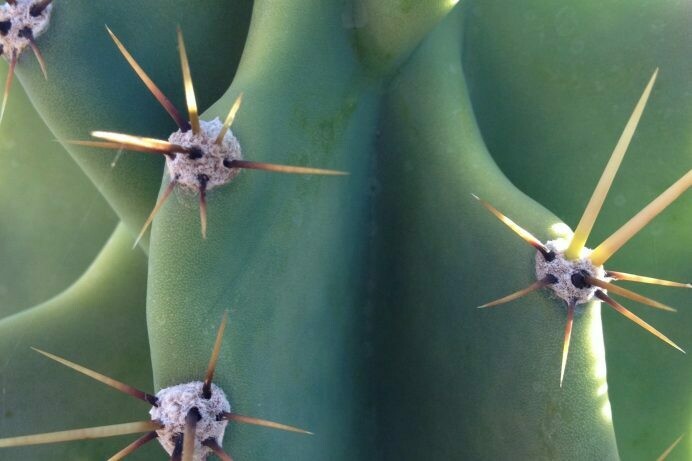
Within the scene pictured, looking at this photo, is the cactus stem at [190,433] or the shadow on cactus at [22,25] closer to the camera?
the cactus stem at [190,433]

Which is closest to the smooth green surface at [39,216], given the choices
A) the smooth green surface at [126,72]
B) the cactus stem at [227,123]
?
the smooth green surface at [126,72]

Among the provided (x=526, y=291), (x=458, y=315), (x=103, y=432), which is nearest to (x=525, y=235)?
(x=526, y=291)

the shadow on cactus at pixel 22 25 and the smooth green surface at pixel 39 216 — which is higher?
the smooth green surface at pixel 39 216

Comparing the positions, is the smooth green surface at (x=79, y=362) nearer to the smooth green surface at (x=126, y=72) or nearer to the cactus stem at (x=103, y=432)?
the smooth green surface at (x=126, y=72)

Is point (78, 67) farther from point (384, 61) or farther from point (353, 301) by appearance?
point (353, 301)

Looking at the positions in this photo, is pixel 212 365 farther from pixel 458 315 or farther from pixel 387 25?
pixel 387 25

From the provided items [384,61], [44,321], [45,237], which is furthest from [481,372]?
[45,237]

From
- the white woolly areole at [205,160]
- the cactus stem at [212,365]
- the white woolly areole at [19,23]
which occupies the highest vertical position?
the white woolly areole at [19,23]

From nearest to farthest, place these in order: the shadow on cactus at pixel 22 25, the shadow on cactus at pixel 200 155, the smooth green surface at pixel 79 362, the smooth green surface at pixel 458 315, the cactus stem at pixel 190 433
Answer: the cactus stem at pixel 190 433, the shadow on cactus at pixel 200 155, the smooth green surface at pixel 458 315, the shadow on cactus at pixel 22 25, the smooth green surface at pixel 79 362
